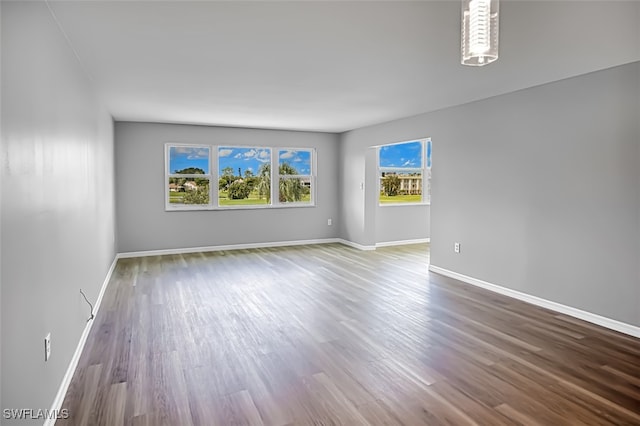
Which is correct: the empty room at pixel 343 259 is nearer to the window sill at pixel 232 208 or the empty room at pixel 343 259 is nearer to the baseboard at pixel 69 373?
the baseboard at pixel 69 373

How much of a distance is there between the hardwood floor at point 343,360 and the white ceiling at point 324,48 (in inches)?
89.6

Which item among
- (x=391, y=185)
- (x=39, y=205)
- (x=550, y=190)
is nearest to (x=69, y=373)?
(x=39, y=205)

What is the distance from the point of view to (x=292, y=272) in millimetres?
5703

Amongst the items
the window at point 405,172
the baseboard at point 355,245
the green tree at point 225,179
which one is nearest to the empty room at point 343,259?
the baseboard at point 355,245

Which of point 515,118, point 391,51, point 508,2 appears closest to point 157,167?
point 391,51

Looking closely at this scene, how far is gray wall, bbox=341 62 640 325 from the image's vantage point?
3465 millimetres

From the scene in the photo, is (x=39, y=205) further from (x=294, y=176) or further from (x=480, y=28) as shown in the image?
(x=294, y=176)

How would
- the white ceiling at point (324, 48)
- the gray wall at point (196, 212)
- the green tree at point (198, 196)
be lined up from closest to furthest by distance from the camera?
1. the white ceiling at point (324, 48)
2. the gray wall at point (196, 212)
3. the green tree at point (198, 196)

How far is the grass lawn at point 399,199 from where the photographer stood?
831 cm

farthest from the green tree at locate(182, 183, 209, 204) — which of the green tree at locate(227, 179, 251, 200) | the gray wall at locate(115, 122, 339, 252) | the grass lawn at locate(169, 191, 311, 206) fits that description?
the green tree at locate(227, 179, 251, 200)

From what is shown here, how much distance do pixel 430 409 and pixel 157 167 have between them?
6113 millimetres

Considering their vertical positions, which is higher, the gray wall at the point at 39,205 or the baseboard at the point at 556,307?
the gray wall at the point at 39,205

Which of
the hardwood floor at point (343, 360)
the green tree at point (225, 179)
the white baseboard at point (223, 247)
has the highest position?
the green tree at point (225, 179)

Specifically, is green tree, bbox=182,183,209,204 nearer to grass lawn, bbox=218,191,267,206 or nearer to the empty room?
grass lawn, bbox=218,191,267,206
